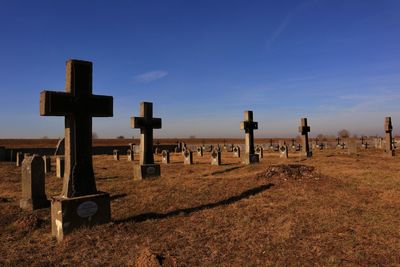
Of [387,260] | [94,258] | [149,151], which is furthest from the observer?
[149,151]

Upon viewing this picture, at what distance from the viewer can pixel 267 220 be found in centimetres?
723

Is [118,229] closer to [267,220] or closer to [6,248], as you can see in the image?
[6,248]

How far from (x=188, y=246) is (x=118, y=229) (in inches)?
72.6

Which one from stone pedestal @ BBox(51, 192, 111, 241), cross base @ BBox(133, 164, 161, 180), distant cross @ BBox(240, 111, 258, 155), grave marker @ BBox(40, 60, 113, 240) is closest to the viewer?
stone pedestal @ BBox(51, 192, 111, 241)

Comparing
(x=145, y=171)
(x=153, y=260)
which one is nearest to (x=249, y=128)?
(x=145, y=171)

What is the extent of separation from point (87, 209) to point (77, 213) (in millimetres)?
220

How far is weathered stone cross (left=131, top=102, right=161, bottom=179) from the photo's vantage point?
14.6m

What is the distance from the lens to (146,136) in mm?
15086

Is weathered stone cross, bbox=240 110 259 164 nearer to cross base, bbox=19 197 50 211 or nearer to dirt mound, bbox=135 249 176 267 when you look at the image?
cross base, bbox=19 197 50 211

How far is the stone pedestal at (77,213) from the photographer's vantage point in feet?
22.3

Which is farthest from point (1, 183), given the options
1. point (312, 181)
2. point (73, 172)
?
point (312, 181)

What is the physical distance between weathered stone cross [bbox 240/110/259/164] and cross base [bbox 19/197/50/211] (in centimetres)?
1170

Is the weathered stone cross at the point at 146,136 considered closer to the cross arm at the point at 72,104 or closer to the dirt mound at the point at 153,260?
the cross arm at the point at 72,104

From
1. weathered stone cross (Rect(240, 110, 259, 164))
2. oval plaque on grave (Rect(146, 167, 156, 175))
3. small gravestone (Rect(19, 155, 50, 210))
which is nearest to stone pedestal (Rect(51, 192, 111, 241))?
small gravestone (Rect(19, 155, 50, 210))
